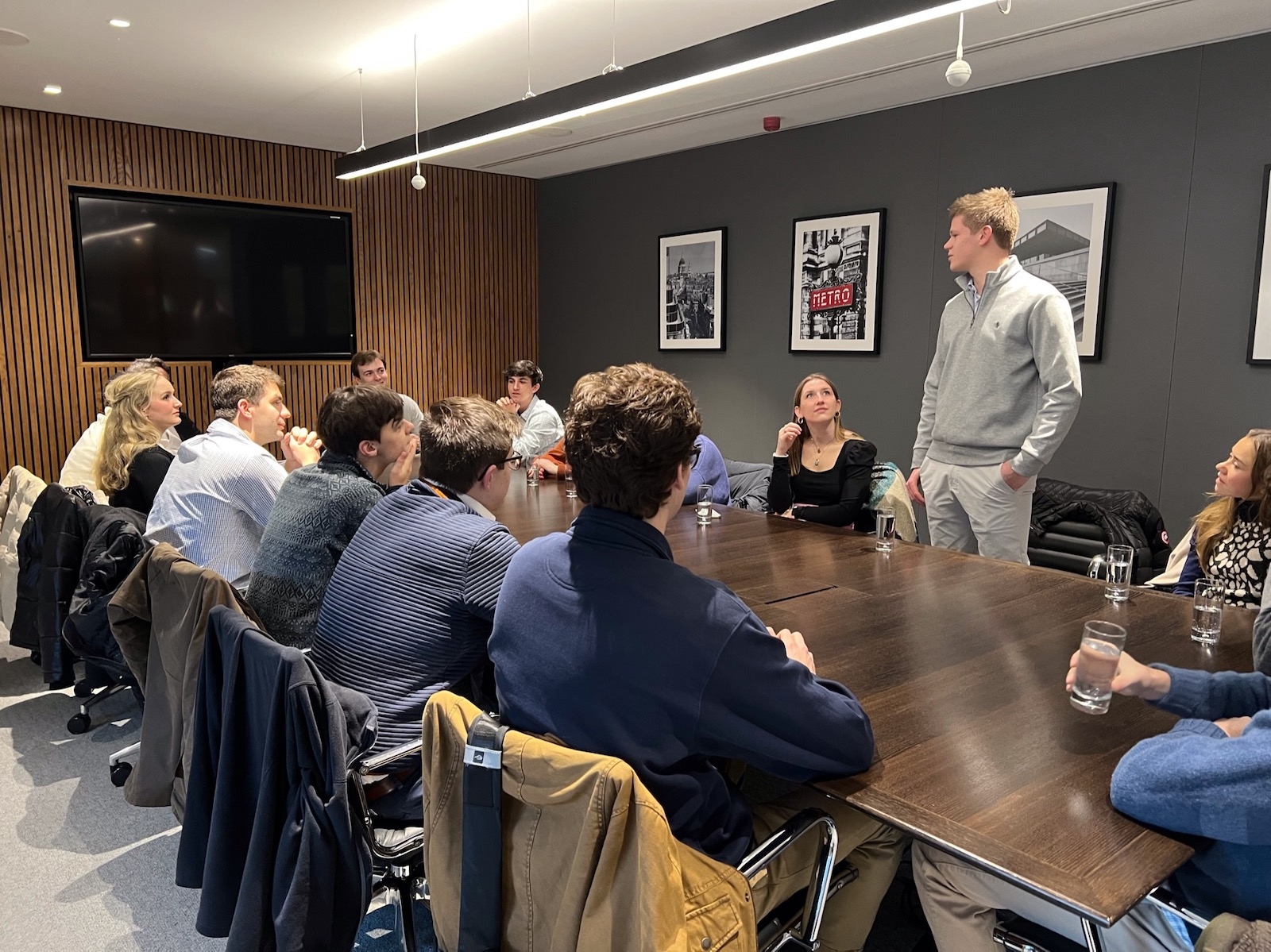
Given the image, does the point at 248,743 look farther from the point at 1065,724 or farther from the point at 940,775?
the point at 1065,724

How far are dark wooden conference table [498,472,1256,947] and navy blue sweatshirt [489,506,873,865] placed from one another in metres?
0.15

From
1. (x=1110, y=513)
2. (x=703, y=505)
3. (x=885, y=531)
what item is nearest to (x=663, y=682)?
(x=885, y=531)

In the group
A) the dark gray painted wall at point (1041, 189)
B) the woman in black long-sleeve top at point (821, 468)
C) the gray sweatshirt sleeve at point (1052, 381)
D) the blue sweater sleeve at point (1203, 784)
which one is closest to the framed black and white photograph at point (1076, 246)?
the dark gray painted wall at point (1041, 189)

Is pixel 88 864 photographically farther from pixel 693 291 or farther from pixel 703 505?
pixel 693 291

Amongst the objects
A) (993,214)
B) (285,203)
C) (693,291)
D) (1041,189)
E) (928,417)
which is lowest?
(928,417)

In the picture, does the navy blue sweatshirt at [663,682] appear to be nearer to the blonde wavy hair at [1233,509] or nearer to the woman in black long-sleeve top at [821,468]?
the blonde wavy hair at [1233,509]

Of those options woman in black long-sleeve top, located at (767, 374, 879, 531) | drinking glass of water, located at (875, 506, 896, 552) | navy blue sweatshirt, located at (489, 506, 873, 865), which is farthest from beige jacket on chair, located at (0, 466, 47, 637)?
drinking glass of water, located at (875, 506, 896, 552)

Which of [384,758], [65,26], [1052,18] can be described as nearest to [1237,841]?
[384,758]

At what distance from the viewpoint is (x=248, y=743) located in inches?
68.3

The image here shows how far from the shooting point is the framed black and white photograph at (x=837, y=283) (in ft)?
17.8

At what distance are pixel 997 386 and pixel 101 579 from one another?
311cm

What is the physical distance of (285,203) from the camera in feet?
21.5

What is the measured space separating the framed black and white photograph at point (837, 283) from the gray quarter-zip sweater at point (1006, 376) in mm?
2033

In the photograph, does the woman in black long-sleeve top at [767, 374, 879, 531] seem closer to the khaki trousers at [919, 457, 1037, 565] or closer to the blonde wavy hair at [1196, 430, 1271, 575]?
the khaki trousers at [919, 457, 1037, 565]
